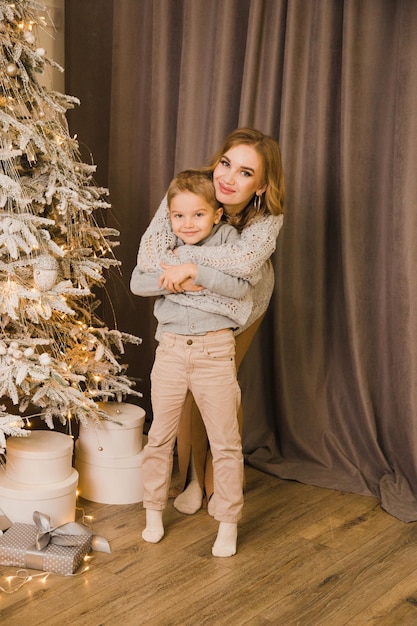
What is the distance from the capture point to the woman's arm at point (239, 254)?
2330 millimetres

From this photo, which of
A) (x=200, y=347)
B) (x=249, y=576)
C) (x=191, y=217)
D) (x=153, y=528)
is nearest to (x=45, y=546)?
(x=153, y=528)

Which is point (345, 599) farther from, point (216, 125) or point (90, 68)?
point (90, 68)

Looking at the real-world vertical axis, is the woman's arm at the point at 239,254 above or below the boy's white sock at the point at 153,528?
above

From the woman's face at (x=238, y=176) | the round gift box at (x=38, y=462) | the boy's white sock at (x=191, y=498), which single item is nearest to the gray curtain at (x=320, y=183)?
the boy's white sock at (x=191, y=498)

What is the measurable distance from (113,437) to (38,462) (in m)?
0.34

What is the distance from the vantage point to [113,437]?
2.78m

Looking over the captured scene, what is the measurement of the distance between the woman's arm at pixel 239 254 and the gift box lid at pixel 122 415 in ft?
2.44

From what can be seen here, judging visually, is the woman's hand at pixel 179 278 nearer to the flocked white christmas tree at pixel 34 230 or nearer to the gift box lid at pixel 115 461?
the flocked white christmas tree at pixel 34 230

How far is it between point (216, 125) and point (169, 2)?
67cm

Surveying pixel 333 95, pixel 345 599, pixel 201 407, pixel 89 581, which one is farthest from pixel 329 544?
pixel 333 95

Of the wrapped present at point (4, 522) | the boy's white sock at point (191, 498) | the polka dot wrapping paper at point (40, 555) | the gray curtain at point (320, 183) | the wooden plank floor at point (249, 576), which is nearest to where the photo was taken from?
the wooden plank floor at point (249, 576)

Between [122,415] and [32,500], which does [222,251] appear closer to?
[122,415]

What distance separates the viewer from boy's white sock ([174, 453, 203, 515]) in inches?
109

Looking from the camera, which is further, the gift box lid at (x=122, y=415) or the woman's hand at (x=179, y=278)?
the gift box lid at (x=122, y=415)
